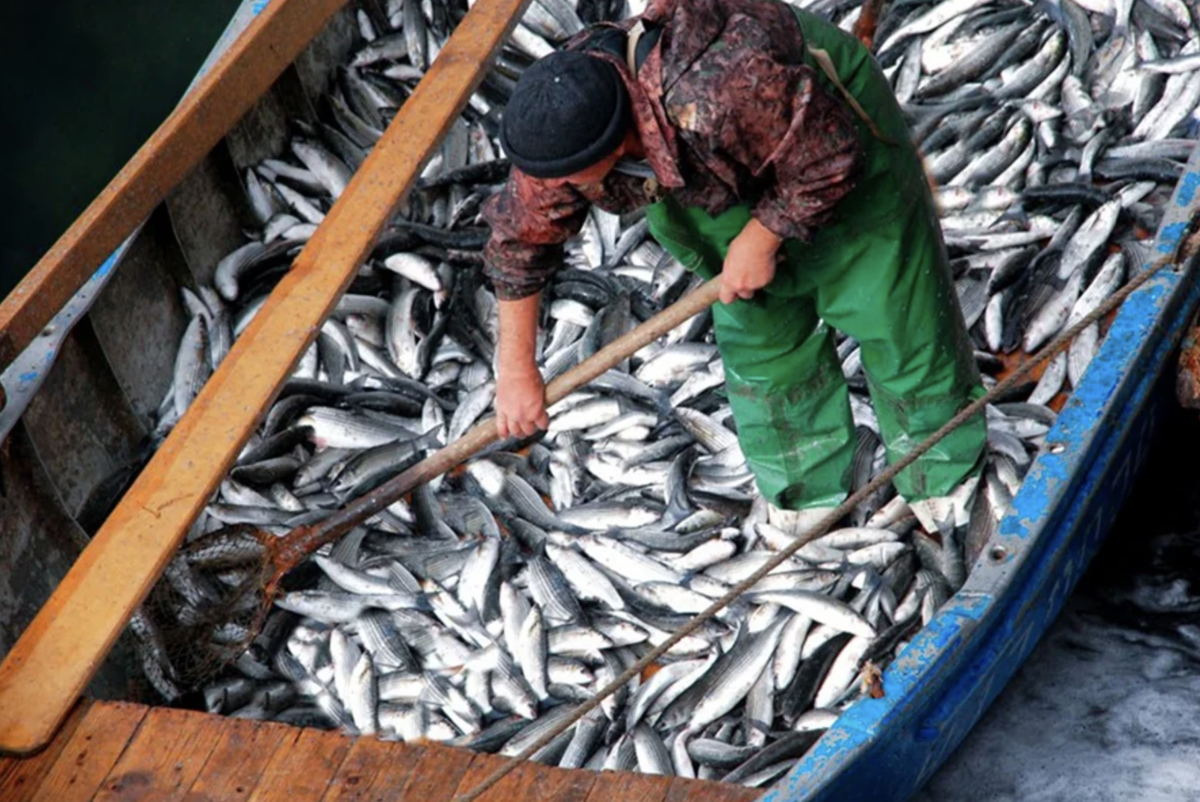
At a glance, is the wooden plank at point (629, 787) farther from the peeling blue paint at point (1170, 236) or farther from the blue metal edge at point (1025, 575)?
the peeling blue paint at point (1170, 236)

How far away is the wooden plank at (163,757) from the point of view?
3607 millimetres

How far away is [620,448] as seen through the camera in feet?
15.6

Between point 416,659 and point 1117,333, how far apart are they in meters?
2.21

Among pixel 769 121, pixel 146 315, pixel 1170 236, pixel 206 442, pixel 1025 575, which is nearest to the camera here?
pixel 769 121

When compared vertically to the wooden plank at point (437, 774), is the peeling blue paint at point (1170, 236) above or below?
above

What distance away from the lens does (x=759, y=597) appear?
13.6 feet

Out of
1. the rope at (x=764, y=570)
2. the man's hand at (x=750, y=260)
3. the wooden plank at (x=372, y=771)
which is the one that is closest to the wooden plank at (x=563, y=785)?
the rope at (x=764, y=570)

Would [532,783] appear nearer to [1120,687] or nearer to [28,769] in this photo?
[28,769]

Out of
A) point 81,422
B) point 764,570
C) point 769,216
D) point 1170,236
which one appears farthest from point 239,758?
point 1170,236

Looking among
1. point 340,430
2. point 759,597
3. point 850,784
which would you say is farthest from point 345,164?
point 850,784

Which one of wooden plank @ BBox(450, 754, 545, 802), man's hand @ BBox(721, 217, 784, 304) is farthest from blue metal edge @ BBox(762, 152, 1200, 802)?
man's hand @ BBox(721, 217, 784, 304)

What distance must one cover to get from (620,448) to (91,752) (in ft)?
6.08

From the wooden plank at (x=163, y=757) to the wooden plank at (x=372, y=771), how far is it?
0.36m

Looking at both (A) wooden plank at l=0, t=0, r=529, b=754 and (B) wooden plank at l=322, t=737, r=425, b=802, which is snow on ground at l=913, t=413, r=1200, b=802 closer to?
(B) wooden plank at l=322, t=737, r=425, b=802
